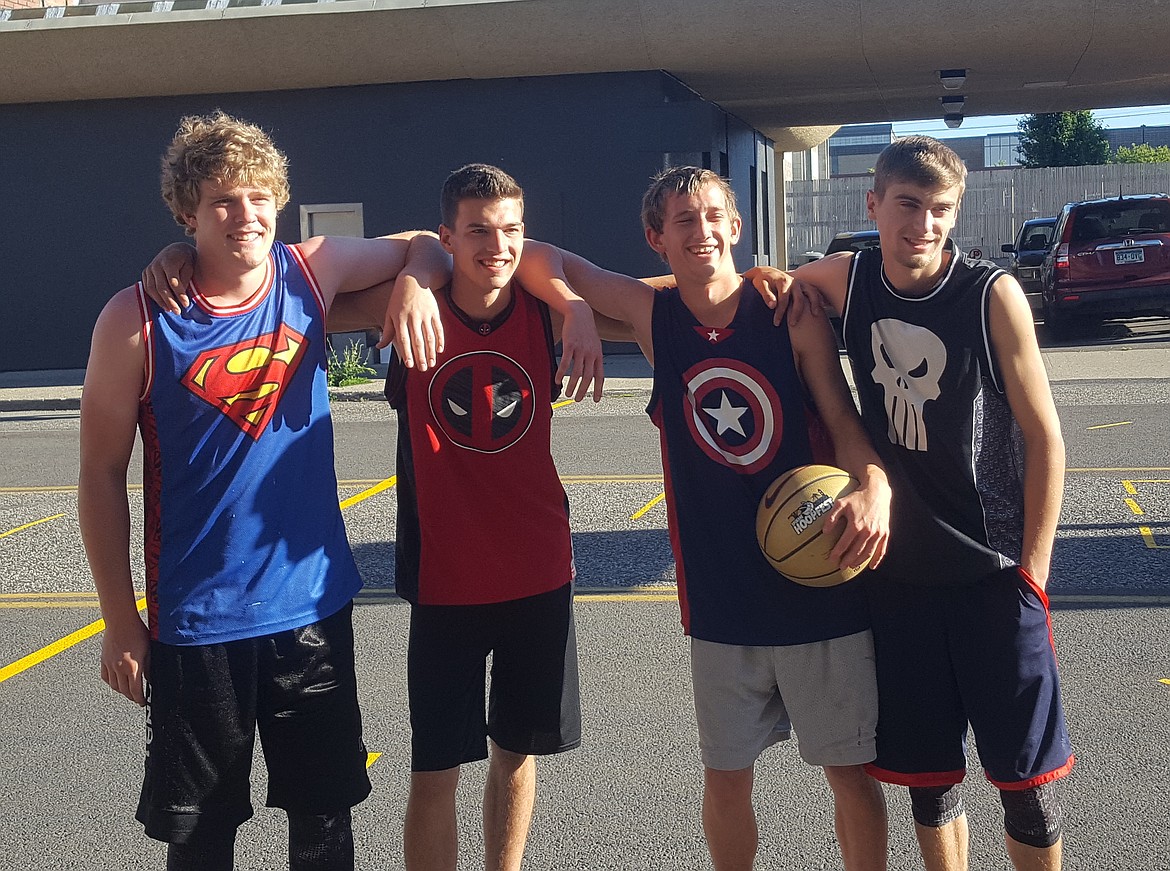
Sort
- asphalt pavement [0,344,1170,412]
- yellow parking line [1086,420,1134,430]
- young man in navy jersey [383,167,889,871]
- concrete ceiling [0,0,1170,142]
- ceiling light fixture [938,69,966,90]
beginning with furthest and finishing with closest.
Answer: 1. ceiling light fixture [938,69,966,90]
2. concrete ceiling [0,0,1170,142]
3. asphalt pavement [0,344,1170,412]
4. yellow parking line [1086,420,1134,430]
5. young man in navy jersey [383,167,889,871]

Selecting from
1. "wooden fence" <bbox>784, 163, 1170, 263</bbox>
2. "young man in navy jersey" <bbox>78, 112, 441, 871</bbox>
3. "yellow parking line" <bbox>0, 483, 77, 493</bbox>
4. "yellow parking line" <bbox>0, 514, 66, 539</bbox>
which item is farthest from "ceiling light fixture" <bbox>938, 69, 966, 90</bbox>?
"young man in navy jersey" <bbox>78, 112, 441, 871</bbox>

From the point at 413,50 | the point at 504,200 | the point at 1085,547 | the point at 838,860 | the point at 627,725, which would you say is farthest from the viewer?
the point at 413,50

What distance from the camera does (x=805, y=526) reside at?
313 centimetres

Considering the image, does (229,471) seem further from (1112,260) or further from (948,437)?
(1112,260)

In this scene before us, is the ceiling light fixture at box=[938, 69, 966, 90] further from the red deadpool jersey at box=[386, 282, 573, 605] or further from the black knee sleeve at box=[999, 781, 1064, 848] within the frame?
the black knee sleeve at box=[999, 781, 1064, 848]

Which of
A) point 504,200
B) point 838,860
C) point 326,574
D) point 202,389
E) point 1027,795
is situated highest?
point 504,200

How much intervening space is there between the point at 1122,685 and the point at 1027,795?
94.7 inches

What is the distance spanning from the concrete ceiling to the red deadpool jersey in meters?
16.0

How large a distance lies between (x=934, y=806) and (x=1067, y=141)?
56166 mm

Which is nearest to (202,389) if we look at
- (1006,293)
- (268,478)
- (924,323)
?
(268,478)

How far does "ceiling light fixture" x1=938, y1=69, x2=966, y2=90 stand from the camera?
20578 millimetres

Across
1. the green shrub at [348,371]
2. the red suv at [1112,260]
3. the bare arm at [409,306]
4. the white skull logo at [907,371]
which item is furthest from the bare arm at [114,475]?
the red suv at [1112,260]

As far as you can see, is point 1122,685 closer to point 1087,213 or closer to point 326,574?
point 326,574

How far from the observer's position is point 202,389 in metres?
3.02
